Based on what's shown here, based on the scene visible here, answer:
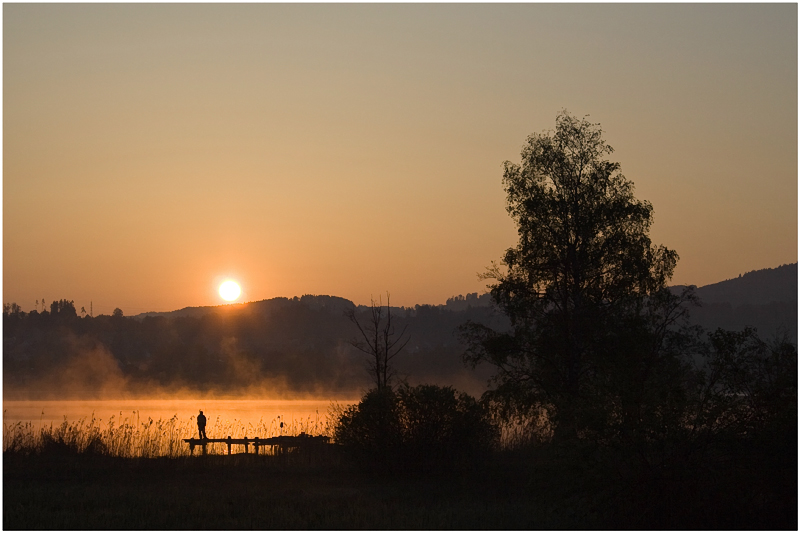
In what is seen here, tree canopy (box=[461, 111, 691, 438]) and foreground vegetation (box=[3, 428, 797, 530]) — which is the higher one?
tree canopy (box=[461, 111, 691, 438])

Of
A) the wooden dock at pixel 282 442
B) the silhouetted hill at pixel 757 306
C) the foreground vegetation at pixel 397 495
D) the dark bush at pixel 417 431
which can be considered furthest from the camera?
the silhouetted hill at pixel 757 306

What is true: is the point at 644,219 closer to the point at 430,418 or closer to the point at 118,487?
the point at 430,418

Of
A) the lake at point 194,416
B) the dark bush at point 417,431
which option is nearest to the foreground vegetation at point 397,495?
the dark bush at point 417,431

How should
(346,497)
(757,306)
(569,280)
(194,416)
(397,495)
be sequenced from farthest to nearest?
(757,306) → (194,416) → (569,280) → (397,495) → (346,497)

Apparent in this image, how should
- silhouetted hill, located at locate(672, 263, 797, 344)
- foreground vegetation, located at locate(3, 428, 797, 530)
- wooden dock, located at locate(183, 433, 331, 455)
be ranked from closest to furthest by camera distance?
foreground vegetation, located at locate(3, 428, 797, 530), wooden dock, located at locate(183, 433, 331, 455), silhouetted hill, located at locate(672, 263, 797, 344)

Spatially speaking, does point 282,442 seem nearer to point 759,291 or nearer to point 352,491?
point 352,491

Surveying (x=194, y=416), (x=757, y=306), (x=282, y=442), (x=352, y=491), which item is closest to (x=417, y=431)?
(x=352, y=491)

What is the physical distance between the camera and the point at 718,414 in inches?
600

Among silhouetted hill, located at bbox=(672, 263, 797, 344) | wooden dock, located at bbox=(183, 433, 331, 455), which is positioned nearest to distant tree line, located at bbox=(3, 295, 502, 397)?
silhouetted hill, located at bbox=(672, 263, 797, 344)

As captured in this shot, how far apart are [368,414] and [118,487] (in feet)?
21.8

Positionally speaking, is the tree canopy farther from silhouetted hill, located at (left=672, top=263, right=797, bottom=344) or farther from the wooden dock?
silhouetted hill, located at (left=672, top=263, right=797, bottom=344)

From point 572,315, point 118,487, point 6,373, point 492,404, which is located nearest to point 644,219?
point 572,315

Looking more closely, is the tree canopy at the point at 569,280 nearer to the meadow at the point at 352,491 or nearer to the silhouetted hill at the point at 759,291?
the meadow at the point at 352,491

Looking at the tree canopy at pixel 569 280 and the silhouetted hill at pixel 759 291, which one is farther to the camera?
the silhouetted hill at pixel 759 291
